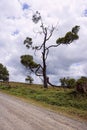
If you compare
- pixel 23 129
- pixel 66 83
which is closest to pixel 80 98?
pixel 23 129

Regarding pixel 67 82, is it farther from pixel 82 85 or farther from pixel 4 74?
pixel 4 74

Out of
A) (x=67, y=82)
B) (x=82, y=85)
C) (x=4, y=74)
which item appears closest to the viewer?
(x=82, y=85)

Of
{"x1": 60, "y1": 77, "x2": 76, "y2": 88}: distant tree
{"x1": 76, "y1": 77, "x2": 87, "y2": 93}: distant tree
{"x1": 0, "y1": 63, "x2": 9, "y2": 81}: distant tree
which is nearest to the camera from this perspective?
{"x1": 76, "y1": 77, "x2": 87, "y2": 93}: distant tree

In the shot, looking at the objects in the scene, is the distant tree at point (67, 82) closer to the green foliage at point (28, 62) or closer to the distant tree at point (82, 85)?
the green foliage at point (28, 62)

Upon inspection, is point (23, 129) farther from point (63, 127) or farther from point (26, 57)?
point (26, 57)

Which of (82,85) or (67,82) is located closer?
(82,85)

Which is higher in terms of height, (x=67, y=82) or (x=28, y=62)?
(x=28, y=62)

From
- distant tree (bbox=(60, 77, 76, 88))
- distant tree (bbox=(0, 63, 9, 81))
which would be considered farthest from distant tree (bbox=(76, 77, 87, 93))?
distant tree (bbox=(0, 63, 9, 81))

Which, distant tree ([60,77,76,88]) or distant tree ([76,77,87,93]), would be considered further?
distant tree ([60,77,76,88])

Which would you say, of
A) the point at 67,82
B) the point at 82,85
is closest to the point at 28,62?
the point at 67,82

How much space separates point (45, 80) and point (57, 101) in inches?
793

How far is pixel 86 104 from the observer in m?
21.3

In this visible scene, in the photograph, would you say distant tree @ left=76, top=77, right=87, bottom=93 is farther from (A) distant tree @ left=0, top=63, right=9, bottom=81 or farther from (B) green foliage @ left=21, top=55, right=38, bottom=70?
(A) distant tree @ left=0, top=63, right=9, bottom=81

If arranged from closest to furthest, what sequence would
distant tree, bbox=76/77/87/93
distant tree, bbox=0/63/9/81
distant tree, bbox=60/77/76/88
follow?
1. distant tree, bbox=76/77/87/93
2. distant tree, bbox=60/77/76/88
3. distant tree, bbox=0/63/9/81
